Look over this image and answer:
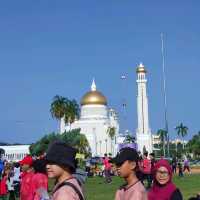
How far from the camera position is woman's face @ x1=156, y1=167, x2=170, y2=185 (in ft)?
18.8

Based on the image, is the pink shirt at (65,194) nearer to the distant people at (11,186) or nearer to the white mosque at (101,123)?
the distant people at (11,186)

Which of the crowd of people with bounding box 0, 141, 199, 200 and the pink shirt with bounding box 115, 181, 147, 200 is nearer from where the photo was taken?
the crowd of people with bounding box 0, 141, 199, 200

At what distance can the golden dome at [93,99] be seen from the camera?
122188mm

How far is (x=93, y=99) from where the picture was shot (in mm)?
122688

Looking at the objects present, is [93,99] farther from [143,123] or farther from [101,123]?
[143,123]

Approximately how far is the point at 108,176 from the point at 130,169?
26223 mm

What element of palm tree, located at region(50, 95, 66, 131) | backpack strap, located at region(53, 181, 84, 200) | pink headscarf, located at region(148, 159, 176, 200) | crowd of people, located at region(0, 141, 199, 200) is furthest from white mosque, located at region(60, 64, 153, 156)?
backpack strap, located at region(53, 181, 84, 200)

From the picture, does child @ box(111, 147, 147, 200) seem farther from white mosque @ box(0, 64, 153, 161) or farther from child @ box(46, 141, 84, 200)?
white mosque @ box(0, 64, 153, 161)

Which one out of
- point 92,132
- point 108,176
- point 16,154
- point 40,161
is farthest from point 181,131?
point 40,161

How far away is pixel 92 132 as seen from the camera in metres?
123

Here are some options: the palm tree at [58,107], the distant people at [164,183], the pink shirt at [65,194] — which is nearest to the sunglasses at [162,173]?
the distant people at [164,183]

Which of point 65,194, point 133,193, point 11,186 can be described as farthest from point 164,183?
point 11,186

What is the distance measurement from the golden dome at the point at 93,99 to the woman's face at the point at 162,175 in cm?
11600

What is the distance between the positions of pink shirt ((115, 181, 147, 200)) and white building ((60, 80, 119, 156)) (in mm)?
116340
